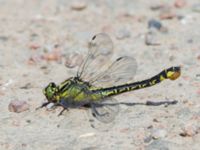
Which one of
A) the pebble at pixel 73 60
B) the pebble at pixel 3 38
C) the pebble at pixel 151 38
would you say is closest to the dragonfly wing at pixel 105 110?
the pebble at pixel 73 60

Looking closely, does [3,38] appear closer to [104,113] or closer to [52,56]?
[52,56]

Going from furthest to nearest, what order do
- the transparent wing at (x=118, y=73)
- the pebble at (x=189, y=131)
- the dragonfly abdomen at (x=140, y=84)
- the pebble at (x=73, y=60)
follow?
the pebble at (x=73, y=60)
the transparent wing at (x=118, y=73)
the dragonfly abdomen at (x=140, y=84)
the pebble at (x=189, y=131)

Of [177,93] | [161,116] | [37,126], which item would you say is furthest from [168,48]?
[37,126]

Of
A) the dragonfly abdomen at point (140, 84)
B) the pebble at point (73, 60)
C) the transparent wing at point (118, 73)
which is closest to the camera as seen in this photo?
the dragonfly abdomen at point (140, 84)

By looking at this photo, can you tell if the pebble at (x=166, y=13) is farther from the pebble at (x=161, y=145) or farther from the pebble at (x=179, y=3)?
the pebble at (x=161, y=145)

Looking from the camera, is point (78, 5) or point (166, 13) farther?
point (78, 5)

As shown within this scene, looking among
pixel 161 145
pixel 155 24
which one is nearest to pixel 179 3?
pixel 155 24
